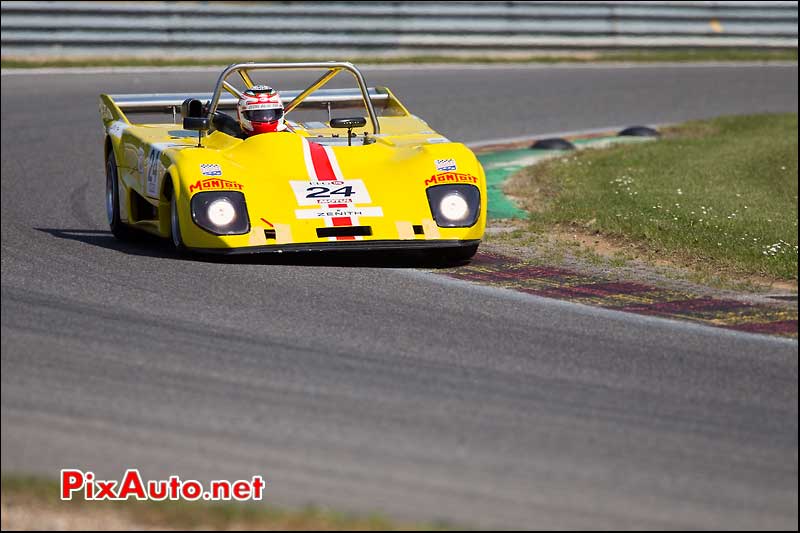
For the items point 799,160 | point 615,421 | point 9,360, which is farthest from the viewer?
point 799,160

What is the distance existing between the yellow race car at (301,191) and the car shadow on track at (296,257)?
12 centimetres

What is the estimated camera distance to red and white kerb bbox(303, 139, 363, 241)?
27.5 ft

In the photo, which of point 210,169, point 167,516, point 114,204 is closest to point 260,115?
point 210,169

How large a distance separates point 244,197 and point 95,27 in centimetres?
1247

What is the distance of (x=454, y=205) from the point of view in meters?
8.60

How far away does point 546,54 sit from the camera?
22531 millimetres

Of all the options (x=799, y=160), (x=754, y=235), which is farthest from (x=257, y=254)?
(x=799, y=160)

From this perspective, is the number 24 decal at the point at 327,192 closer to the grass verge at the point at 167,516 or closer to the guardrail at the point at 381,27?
the grass verge at the point at 167,516

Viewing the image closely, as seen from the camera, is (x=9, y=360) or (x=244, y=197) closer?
(x=9, y=360)

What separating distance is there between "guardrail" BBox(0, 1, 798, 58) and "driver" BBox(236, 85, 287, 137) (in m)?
11.1

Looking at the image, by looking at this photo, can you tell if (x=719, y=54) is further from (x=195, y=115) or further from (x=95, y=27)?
(x=195, y=115)

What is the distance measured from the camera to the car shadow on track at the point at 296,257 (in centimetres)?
852

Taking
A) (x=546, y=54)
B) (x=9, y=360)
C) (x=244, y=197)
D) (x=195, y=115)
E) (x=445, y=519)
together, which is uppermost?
(x=546, y=54)

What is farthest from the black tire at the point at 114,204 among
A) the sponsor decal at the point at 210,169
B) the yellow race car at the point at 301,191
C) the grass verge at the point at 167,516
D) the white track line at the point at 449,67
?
the white track line at the point at 449,67
